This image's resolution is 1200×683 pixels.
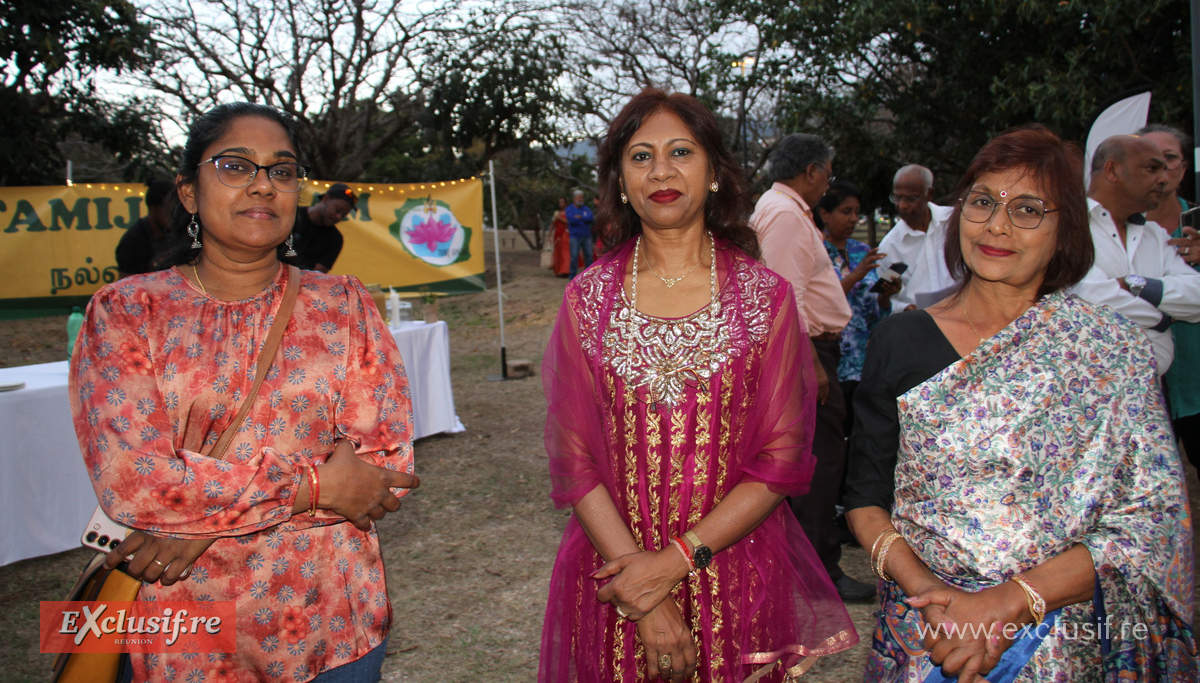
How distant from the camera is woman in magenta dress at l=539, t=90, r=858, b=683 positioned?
5.86ft

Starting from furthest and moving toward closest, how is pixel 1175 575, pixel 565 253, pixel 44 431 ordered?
pixel 565 253
pixel 44 431
pixel 1175 575

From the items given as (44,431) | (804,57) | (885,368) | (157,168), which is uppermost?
(804,57)

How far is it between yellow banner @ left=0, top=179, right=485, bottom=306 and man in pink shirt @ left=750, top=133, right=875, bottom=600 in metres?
5.60

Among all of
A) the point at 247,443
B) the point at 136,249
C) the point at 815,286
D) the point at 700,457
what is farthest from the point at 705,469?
the point at 136,249

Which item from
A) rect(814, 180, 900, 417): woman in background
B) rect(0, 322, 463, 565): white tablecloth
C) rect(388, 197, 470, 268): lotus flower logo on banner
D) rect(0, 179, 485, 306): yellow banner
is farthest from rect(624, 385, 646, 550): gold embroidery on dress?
rect(388, 197, 470, 268): lotus flower logo on banner

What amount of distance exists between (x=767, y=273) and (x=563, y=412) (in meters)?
0.63

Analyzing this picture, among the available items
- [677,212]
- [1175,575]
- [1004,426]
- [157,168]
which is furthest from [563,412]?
[157,168]

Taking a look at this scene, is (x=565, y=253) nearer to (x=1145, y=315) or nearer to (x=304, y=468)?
(x=1145, y=315)

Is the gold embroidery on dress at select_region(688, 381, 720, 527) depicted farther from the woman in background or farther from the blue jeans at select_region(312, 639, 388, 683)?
the woman in background

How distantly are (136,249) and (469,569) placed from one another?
3.01 m

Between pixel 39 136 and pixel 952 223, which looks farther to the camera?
pixel 39 136

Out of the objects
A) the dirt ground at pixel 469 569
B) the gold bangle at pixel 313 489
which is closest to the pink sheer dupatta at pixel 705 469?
the gold bangle at pixel 313 489

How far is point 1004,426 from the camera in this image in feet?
5.12

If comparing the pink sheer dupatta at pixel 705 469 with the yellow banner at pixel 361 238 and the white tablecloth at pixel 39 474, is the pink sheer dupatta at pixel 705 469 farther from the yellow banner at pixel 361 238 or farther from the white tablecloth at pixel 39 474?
the yellow banner at pixel 361 238
